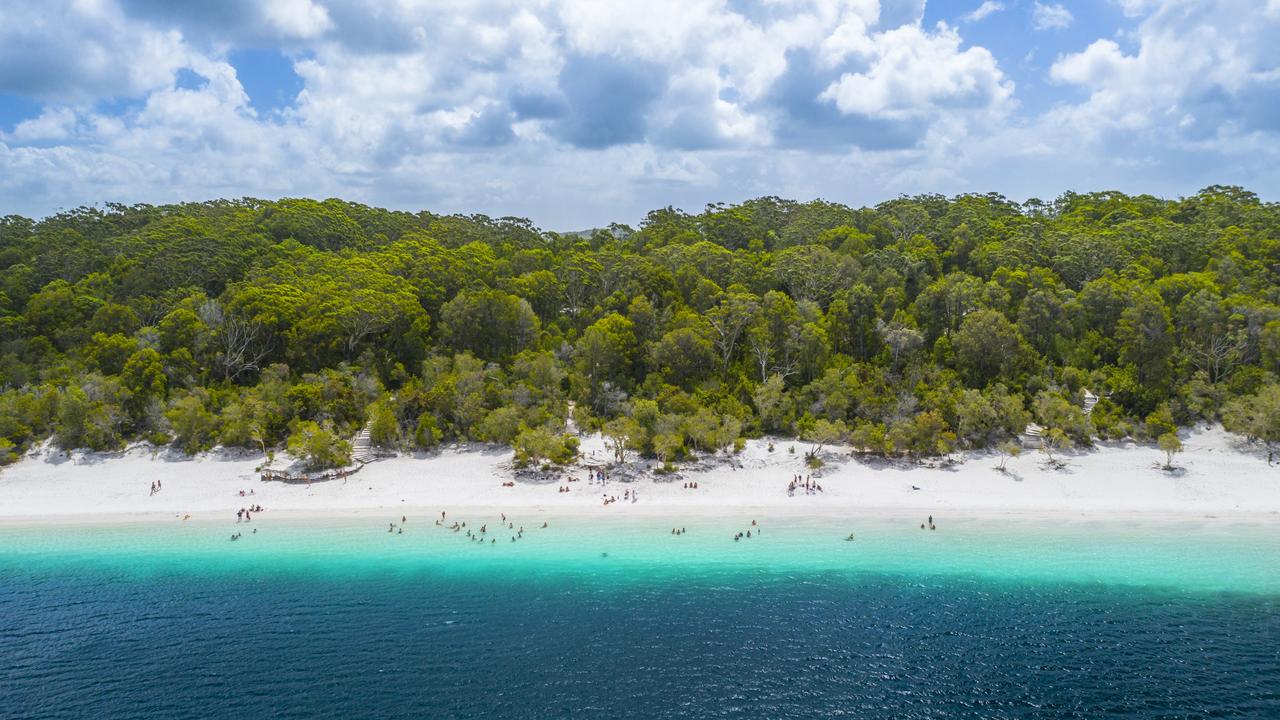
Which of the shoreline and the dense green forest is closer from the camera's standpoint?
the shoreline

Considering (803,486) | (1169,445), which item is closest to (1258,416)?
(1169,445)

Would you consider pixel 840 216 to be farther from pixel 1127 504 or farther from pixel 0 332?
pixel 0 332

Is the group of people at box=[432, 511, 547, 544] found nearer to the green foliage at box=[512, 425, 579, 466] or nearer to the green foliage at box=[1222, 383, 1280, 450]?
the green foliage at box=[512, 425, 579, 466]

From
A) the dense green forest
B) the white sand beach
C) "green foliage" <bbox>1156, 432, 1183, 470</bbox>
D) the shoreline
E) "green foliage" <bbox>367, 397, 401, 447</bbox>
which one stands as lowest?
the shoreline

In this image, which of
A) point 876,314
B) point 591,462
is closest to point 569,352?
point 591,462

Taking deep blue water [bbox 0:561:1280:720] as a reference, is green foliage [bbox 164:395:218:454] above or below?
above

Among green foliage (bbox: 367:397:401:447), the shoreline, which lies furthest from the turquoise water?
green foliage (bbox: 367:397:401:447)

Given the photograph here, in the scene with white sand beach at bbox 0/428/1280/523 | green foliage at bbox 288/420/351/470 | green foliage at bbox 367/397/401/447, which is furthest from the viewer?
green foliage at bbox 367/397/401/447
